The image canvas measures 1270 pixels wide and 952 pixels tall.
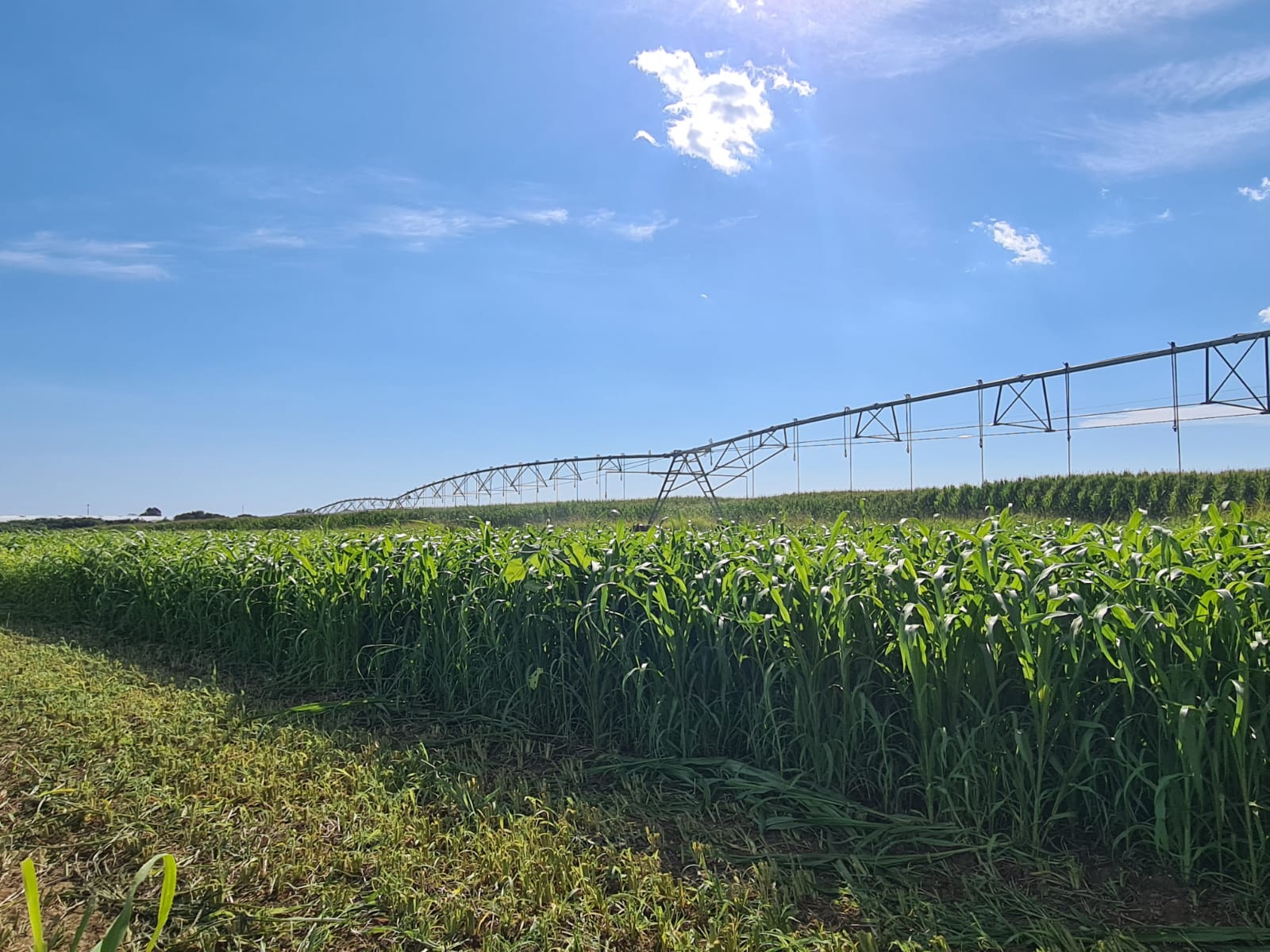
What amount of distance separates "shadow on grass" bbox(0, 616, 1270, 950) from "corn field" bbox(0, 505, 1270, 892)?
0.38 ft

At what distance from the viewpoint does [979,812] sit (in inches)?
108

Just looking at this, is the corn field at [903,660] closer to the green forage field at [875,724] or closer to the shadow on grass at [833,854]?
the green forage field at [875,724]

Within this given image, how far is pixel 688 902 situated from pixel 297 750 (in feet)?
7.24

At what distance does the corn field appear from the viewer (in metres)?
2.52

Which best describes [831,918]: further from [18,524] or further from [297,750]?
[18,524]

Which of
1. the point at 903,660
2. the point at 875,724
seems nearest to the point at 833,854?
the point at 875,724

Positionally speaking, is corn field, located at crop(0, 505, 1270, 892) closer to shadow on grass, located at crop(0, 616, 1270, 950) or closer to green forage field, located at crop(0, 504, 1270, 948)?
green forage field, located at crop(0, 504, 1270, 948)

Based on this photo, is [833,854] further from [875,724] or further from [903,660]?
[903,660]

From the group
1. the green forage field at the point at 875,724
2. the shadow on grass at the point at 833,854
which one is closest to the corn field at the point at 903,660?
the green forage field at the point at 875,724

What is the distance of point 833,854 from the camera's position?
262 cm

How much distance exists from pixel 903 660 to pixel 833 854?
71 centimetres

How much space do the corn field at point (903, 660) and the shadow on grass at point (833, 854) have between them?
12 cm

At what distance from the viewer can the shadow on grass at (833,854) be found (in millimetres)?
2250

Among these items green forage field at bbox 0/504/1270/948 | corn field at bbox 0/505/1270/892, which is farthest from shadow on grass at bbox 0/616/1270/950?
corn field at bbox 0/505/1270/892
